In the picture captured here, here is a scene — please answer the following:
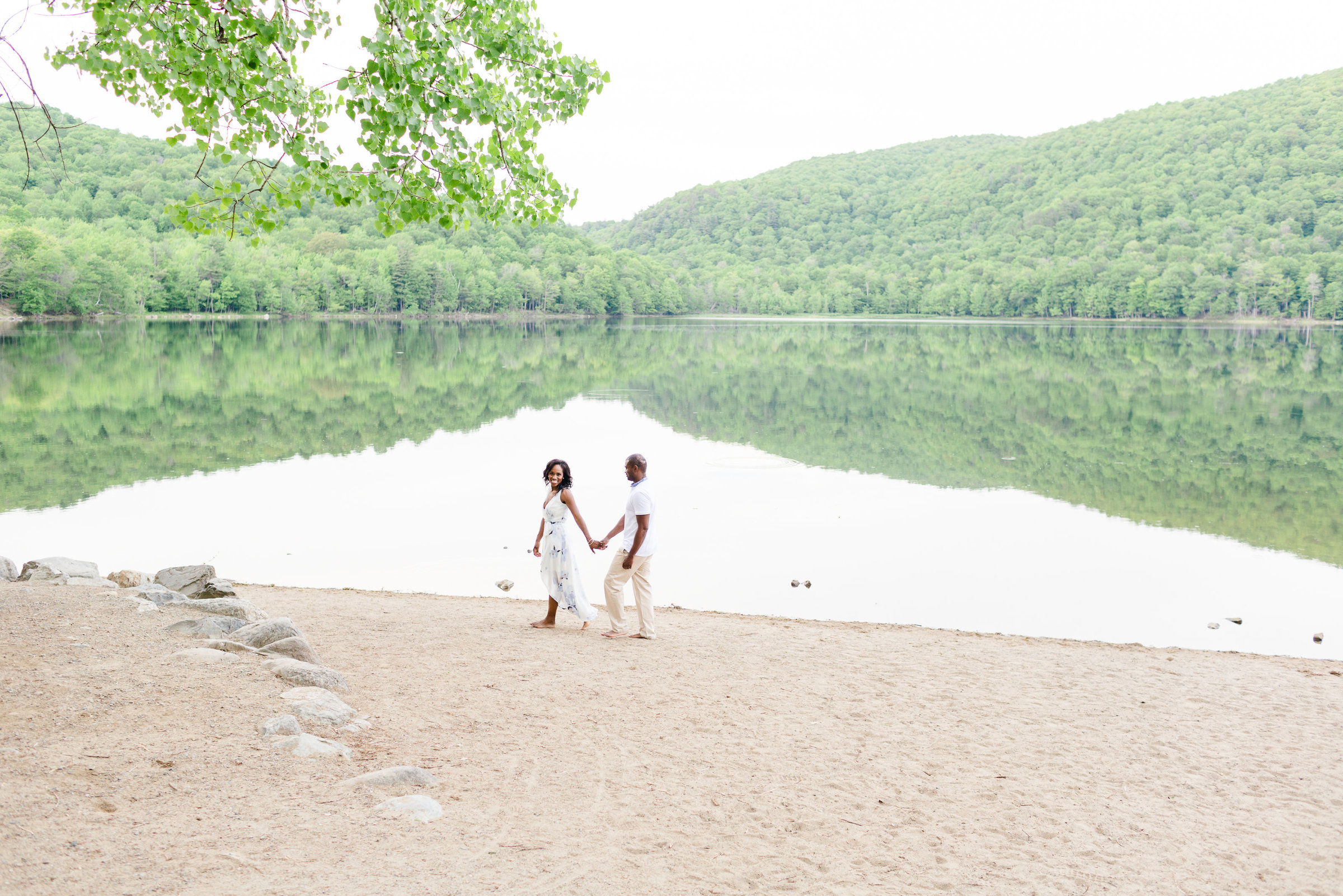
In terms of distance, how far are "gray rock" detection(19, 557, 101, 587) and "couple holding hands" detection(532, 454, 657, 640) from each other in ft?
16.9

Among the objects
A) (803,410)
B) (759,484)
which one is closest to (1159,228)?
(803,410)

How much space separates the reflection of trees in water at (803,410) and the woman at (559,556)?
11947 millimetres

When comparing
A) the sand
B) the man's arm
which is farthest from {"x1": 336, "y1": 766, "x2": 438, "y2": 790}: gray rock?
the man's arm

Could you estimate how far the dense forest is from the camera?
121 m

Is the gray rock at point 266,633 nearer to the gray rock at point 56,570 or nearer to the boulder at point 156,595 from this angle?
the boulder at point 156,595

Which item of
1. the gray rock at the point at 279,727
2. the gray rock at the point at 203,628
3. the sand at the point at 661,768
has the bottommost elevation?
the sand at the point at 661,768

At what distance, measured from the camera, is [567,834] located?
16.8 ft

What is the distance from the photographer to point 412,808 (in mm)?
5141

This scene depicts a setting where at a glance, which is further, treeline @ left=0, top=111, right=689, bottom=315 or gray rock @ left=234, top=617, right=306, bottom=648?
treeline @ left=0, top=111, right=689, bottom=315

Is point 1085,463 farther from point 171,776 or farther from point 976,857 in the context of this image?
point 171,776

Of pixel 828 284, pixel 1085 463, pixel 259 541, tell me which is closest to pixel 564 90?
pixel 259 541

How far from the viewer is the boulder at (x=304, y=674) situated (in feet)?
22.6

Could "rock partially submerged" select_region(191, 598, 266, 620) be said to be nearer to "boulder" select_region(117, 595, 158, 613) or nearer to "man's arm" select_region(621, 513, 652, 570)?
"boulder" select_region(117, 595, 158, 613)

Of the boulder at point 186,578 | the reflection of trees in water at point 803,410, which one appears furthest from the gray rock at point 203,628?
the reflection of trees in water at point 803,410
